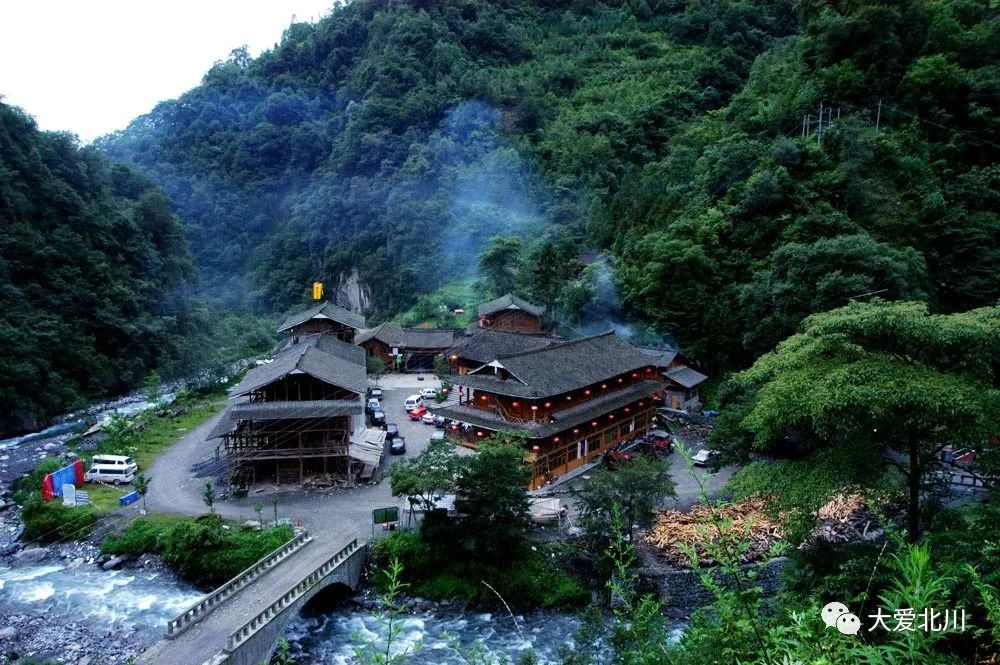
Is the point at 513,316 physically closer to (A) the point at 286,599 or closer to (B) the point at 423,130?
(A) the point at 286,599

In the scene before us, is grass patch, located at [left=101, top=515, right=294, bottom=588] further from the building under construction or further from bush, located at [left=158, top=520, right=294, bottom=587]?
the building under construction

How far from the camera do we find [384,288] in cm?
7162

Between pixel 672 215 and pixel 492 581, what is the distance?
33625 millimetres

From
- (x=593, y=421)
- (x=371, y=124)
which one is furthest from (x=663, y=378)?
(x=371, y=124)

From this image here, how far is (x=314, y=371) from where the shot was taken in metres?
28.7

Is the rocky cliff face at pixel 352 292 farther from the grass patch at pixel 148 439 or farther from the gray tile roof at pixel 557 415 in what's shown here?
the gray tile roof at pixel 557 415

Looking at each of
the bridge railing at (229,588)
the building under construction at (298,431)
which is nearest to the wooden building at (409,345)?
the building under construction at (298,431)

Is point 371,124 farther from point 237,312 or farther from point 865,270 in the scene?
point 865,270

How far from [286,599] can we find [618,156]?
6364 centimetres

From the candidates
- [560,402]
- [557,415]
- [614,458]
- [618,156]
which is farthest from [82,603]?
[618,156]

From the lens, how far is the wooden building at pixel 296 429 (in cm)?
2653

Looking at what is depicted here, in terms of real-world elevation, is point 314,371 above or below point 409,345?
above

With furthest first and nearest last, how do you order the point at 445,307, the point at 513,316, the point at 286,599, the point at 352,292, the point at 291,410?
1. the point at 352,292
2. the point at 445,307
3. the point at 513,316
4. the point at 291,410
5. the point at 286,599

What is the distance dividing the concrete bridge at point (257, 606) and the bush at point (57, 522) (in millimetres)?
9818
